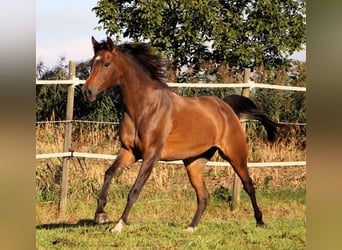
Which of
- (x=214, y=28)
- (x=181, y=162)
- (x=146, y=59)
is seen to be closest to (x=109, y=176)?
(x=146, y=59)

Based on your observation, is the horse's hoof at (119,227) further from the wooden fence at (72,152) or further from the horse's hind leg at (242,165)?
the wooden fence at (72,152)

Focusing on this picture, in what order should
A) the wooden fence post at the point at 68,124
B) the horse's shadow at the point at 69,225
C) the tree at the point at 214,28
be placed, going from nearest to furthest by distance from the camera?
the horse's shadow at the point at 69,225 < the wooden fence post at the point at 68,124 < the tree at the point at 214,28

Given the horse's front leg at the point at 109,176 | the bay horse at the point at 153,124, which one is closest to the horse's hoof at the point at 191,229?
the bay horse at the point at 153,124

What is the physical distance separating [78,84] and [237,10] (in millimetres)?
2092

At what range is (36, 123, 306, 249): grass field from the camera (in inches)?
160

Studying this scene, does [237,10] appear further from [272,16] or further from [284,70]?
[284,70]

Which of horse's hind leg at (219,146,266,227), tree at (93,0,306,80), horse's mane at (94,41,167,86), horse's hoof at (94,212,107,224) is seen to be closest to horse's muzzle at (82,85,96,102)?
horse's mane at (94,41,167,86)

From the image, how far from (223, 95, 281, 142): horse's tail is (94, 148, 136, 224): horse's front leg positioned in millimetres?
1154

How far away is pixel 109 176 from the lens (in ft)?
13.5

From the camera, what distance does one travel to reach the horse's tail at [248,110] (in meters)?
4.78

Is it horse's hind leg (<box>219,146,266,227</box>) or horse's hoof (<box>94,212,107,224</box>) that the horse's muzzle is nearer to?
horse's hoof (<box>94,212,107,224</box>)

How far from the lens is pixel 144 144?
13.5 feet

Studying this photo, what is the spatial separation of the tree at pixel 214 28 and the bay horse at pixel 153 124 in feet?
4.19
